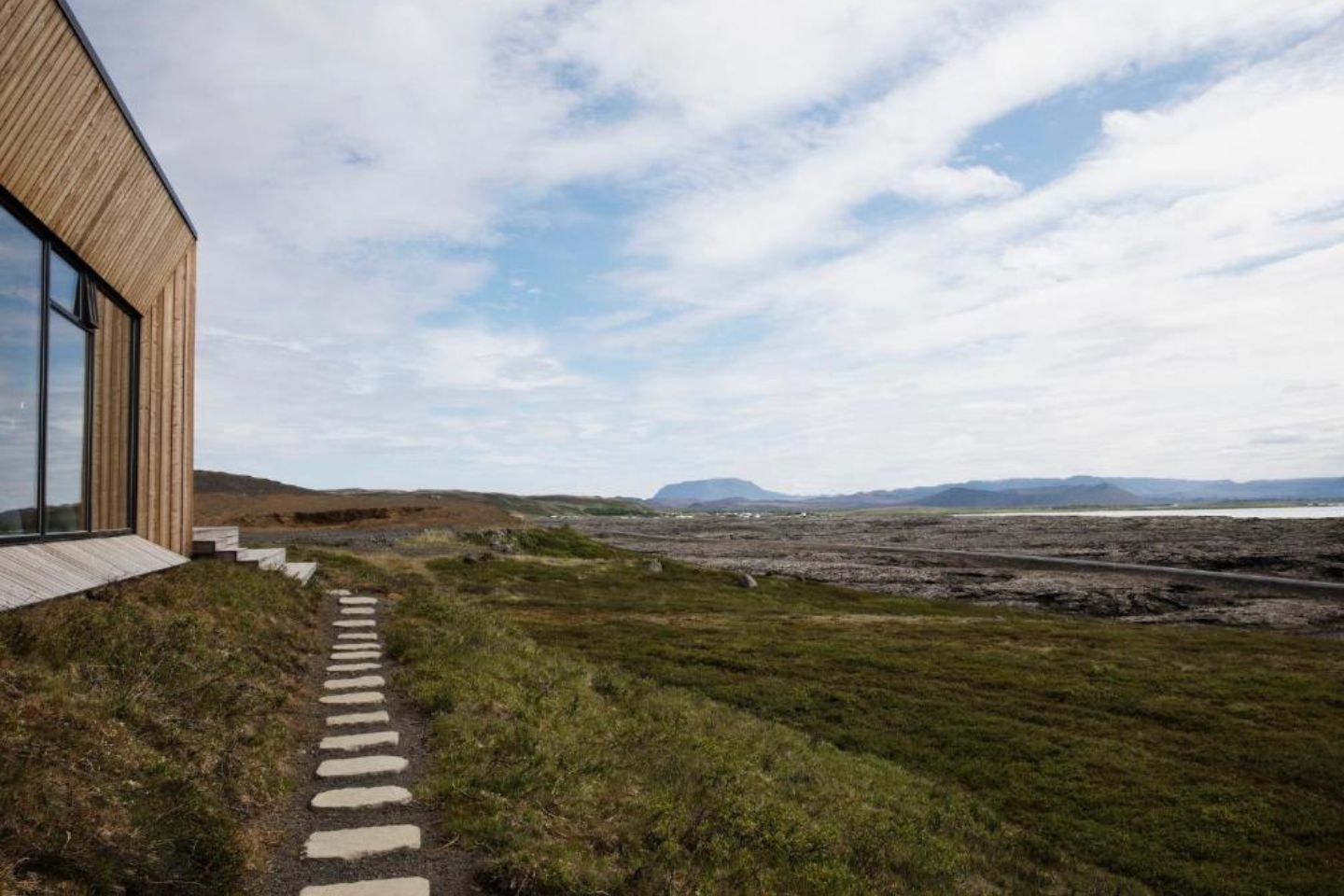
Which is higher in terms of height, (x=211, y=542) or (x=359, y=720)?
(x=211, y=542)

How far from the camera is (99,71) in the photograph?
10773 millimetres

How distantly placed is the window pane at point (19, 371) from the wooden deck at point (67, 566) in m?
0.52

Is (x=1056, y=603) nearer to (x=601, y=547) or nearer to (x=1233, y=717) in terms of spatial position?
(x=1233, y=717)

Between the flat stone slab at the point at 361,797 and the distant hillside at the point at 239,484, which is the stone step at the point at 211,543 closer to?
the flat stone slab at the point at 361,797

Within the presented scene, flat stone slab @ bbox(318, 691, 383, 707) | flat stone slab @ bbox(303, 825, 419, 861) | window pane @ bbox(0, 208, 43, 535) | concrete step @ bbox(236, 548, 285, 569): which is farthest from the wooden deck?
flat stone slab @ bbox(303, 825, 419, 861)

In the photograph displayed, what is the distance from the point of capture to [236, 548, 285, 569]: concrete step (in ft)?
57.8

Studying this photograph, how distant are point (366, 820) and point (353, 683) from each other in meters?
4.63

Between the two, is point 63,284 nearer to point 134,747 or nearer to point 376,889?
point 134,747

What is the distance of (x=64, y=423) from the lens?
40.6 feet

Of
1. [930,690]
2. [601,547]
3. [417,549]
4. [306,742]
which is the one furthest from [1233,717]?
[601,547]

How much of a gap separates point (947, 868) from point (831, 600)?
31.0 meters

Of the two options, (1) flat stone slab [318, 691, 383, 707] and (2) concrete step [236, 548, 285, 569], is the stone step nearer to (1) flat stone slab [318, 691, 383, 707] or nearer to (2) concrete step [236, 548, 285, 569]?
(2) concrete step [236, 548, 285, 569]

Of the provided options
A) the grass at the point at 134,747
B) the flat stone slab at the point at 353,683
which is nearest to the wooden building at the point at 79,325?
the grass at the point at 134,747

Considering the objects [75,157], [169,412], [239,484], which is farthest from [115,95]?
[239,484]
